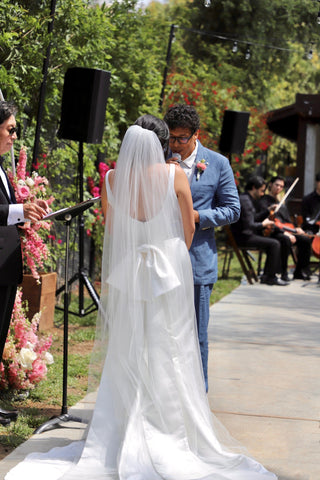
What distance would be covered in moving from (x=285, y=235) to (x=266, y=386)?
6993mm

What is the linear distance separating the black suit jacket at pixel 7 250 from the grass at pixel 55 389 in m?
0.89

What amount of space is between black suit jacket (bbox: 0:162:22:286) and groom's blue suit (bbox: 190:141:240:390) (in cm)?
112

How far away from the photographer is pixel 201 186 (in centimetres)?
486

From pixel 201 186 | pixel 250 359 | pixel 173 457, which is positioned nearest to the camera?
pixel 173 457

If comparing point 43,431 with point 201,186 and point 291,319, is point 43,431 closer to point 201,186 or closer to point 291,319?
point 201,186

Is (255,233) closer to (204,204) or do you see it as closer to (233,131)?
(233,131)

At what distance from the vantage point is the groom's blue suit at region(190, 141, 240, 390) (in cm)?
484

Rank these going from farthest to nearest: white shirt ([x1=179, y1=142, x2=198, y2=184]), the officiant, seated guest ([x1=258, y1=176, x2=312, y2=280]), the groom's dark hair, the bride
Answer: seated guest ([x1=258, y1=176, x2=312, y2=280]), white shirt ([x1=179, y1=142, x2=198, y2=184]), the groom's dark hair, the officiant, the bride

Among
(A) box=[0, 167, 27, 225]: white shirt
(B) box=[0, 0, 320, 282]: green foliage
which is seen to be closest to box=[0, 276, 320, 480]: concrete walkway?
(A) box=[0, 167, 27, 225]: white shirt

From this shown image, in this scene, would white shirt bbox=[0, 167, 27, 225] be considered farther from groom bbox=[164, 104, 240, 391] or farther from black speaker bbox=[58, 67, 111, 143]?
black speaker bbox=[58, 67, 111, 143]

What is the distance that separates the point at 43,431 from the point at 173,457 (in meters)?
1.07

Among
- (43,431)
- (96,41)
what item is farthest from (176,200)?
(96,41)

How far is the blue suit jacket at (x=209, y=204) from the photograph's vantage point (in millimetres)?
4844

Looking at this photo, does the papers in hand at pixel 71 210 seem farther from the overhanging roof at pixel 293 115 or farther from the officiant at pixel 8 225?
the overhanging roof at pixel 293 115
